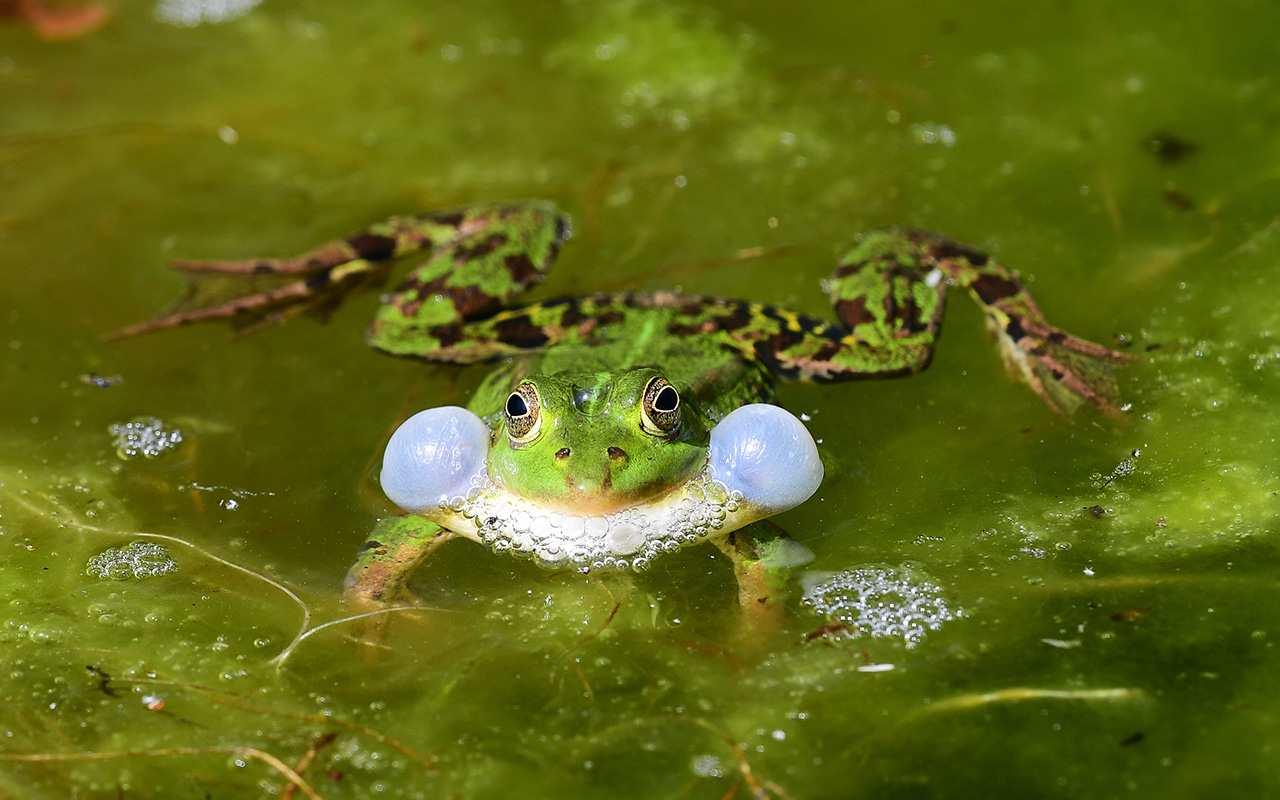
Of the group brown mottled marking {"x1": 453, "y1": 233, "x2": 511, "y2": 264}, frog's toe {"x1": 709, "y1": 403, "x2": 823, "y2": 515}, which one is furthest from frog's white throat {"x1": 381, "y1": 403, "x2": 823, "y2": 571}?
brown mottled marking {"x1": 453, "y1": 233, "x2": 511, "y2": 264}

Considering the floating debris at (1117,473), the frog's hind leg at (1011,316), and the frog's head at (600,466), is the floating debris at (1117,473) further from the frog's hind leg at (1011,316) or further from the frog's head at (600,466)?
the frog's head at (600,466)

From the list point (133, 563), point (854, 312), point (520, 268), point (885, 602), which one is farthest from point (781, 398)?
point (133, 563)

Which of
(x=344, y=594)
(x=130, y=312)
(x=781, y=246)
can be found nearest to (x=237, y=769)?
(x=344, y=594)

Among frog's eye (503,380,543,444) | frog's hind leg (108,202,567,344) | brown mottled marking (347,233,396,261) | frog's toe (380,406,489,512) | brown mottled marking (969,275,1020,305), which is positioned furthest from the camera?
brown mottled marking (347,233,396,261)

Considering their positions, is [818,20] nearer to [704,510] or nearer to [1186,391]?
[1186,391]

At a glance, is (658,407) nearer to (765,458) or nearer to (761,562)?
(765,458)

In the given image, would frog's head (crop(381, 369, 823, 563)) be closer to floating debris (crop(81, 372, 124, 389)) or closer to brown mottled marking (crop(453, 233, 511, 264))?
brown mottled marking (crop(453, 233, 511, 264))

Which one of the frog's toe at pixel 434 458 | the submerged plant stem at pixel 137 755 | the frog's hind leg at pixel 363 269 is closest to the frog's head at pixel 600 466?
the frog's toe at pixel 434 458
